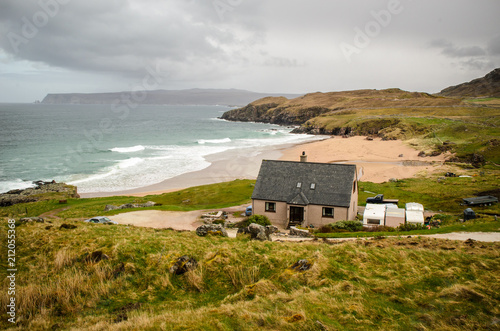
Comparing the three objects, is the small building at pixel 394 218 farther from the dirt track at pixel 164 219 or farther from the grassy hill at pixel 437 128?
the grassy hill at pixel 437 128

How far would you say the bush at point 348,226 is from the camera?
2800 cm

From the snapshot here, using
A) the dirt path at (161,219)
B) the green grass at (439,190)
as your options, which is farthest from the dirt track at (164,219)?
the green grass at (439,190)

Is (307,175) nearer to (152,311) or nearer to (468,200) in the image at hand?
(468,200)

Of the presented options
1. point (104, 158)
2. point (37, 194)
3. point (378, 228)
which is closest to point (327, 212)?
point (378, 228)

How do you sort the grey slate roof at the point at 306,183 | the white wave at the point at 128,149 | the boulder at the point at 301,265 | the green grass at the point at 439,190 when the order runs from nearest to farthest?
the boulder at the point at 301,265 → the grey slate roof at the point at 306,183 → the green grass at the point at 439,190 → the white wave at the point at 128,149

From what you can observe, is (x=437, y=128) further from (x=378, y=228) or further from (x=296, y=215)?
(x=296, y=215)

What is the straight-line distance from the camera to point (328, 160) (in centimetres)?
7369

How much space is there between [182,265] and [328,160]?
62.9 meters

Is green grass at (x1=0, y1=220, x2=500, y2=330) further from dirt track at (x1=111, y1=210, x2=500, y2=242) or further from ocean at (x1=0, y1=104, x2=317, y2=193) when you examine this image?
ocean at (x1=0, y1=104, x2=317, y2=193)

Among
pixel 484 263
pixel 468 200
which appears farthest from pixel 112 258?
pixel 468 200

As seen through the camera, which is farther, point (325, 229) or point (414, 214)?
point (414, 214)

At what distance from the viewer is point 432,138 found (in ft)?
287

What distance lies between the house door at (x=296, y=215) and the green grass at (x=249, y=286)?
42.7ft

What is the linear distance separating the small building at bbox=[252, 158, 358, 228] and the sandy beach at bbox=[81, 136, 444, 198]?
24.3 m
